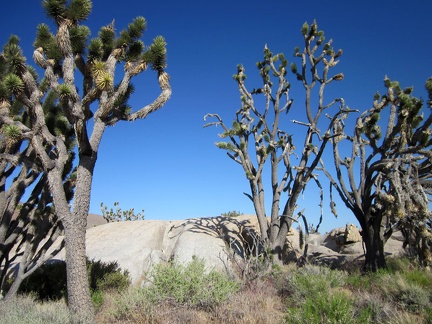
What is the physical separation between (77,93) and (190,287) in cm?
507

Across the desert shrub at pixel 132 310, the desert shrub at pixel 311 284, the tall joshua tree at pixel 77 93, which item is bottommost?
the desert shrub at pixel 132 310

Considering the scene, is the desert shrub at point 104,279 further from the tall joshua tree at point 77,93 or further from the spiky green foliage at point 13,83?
the spiky green foliage at point 13,83

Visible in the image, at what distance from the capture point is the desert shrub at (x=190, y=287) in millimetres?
6266

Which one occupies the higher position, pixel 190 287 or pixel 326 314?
pixel 190 287

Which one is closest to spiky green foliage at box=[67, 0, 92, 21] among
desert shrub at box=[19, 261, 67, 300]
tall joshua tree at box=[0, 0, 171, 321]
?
tall joshua tree at box=[0, 0, 171, 321]

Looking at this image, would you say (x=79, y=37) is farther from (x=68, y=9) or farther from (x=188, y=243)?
(x=188, y=243)

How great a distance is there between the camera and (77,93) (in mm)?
7395

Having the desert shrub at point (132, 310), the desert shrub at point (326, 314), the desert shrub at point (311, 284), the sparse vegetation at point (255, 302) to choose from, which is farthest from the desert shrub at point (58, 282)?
the desert shrub at point (326, 314)

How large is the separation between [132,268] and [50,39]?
8.01 meters

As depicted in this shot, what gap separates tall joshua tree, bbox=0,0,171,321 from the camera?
6.64 metres

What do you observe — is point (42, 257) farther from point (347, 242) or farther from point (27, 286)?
point (347, 242)

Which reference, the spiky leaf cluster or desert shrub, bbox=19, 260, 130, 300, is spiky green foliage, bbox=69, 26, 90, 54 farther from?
desert shrub, bbox=19, 260, 130, 300

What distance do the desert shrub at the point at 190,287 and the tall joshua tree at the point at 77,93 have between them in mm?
1459

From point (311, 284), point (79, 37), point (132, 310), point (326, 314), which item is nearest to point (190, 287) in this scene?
point (132, 310)
